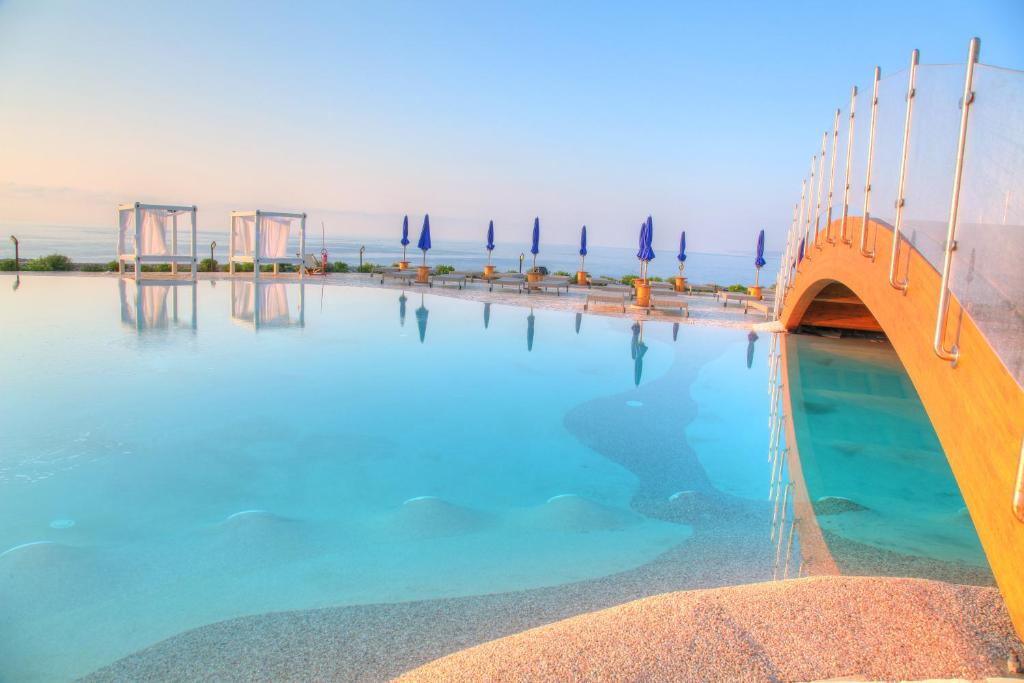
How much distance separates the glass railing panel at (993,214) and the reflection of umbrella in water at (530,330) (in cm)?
750

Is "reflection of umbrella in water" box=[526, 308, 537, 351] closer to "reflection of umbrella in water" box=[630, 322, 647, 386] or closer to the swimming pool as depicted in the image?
the swimming pool

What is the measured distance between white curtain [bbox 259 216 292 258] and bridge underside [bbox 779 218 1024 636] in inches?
631

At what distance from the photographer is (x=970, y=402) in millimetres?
2779

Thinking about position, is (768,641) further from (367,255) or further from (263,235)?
(367,255)

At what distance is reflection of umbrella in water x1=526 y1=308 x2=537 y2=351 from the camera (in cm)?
1050

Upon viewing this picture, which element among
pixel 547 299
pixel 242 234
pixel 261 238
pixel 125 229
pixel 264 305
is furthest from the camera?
pixel 242 234

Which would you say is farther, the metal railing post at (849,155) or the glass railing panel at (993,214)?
the metal railing post at (849,155)

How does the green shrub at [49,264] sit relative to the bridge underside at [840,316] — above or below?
above

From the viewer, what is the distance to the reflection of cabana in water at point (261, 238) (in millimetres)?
17250

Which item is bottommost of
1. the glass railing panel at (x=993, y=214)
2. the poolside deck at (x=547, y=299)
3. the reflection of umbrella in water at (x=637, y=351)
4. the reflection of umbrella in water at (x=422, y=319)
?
the reflection of umbrella in water at (x=637, y=351)

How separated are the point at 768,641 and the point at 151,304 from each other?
13.2 meters

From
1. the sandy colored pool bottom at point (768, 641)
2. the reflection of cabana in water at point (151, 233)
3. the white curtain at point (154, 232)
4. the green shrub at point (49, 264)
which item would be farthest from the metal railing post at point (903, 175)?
the green shrub at point (49, 264)

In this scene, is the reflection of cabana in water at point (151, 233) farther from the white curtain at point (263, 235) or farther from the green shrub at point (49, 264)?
the green shrub at point (49, 264)

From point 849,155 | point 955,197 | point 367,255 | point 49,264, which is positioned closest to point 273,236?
point 49,264
